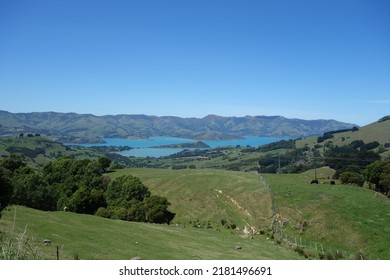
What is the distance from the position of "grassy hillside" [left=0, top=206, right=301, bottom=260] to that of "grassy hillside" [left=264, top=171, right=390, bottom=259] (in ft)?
28.9

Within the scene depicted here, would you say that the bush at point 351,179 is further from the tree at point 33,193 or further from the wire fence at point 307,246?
the tree at point 33,193

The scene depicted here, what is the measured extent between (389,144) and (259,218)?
6499 inches

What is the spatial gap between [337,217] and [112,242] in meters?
31.8

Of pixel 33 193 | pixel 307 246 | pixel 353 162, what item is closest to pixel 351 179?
pixel 307 246

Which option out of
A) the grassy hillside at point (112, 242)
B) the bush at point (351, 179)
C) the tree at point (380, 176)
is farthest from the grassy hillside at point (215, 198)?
the tree at point (380, 176)

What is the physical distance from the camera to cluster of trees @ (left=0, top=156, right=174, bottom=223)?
5103 cm

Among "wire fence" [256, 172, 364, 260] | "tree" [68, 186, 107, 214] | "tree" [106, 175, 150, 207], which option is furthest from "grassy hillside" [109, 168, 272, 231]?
"tree" [68, 186, 107, 214]

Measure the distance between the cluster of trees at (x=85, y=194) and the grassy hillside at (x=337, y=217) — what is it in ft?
61.8

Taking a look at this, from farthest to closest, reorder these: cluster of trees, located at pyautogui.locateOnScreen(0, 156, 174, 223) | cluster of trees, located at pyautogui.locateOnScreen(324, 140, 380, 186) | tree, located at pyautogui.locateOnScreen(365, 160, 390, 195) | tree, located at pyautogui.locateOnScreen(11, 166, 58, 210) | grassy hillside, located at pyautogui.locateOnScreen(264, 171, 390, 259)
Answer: cluster of trees, located at pyautogui.locateOnScreen(324, 140, 380, 186)
tree, located at pyautogui.locateOnScreen(365, 160, 390, 195)
tree, located at pyautogui.locateOnScreen(11, 166, 58, 210)
cluster of trees, located at pyautogui.locateOnScreen(0, 156, 174, 223)
grassy hillside, located at pyautogui.locateOnScreen(264, 171, 390, 259)

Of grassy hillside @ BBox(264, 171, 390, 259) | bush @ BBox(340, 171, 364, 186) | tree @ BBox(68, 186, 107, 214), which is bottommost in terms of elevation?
tree @ BBox(68, 186, 107, 214)

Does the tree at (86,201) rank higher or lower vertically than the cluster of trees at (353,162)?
lower

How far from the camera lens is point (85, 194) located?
5806 centimetres

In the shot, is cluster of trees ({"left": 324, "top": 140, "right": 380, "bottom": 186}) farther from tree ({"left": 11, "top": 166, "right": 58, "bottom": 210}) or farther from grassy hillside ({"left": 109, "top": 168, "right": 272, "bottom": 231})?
tree ({"left": 11, "top": 166, "right": 58, "bottom": 210})

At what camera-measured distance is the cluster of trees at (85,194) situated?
167ft
